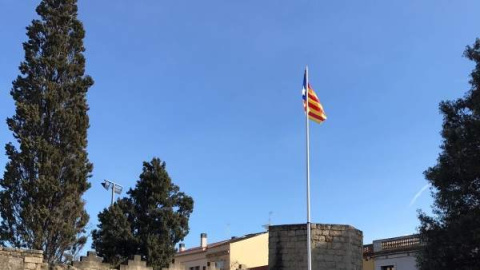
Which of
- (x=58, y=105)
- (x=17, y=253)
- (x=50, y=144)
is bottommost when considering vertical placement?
(x=17, y=253)

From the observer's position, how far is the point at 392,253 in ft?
123

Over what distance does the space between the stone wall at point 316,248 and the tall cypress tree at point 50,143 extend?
815cm

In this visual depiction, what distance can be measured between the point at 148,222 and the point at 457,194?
18019 mm

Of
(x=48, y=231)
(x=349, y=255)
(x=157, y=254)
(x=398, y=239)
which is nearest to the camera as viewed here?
(x=349, y=255)

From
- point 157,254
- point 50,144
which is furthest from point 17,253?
point 157,254

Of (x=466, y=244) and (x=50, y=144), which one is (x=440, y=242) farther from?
(x=50, y=144)

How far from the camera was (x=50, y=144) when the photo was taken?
75.3 feet

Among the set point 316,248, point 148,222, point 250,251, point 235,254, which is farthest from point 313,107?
point 250,251

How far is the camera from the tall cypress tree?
21812mm

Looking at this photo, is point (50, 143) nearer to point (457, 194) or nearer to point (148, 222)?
point (148, 222)

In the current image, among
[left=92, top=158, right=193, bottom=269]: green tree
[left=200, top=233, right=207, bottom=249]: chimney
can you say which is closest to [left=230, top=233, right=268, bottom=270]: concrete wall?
[left=200, top=233, right=207, bottom=249]: chimney

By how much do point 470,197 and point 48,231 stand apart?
1470 centimetres

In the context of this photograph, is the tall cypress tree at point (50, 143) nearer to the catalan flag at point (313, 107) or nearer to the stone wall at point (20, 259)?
the stone wall at point (20, 259)

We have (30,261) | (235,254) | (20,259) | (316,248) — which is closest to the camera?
(20,259)
